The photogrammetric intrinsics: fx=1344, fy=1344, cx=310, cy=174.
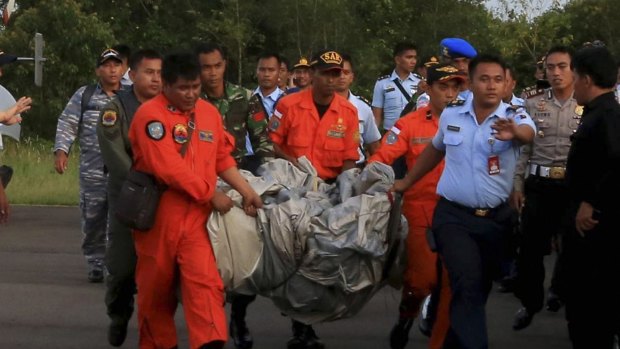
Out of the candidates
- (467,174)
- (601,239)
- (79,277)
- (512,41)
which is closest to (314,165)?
(467,174)

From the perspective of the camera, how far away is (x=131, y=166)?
7.77 metres

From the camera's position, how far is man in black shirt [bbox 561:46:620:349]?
721 cm

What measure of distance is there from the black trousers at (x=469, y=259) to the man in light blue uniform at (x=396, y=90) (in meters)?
5.42

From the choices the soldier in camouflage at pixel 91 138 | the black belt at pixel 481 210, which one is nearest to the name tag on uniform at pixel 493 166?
the black belt at pixel 481 210

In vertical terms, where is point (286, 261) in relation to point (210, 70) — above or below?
below

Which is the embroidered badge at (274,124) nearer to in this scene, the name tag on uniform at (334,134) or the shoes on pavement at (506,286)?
the name tag on uniform at (334,134)

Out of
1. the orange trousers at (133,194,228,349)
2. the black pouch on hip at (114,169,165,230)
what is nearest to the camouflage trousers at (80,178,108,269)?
the orange trousers at (133,194,228,349)

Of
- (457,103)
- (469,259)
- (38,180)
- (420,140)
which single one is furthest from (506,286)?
(38,180)

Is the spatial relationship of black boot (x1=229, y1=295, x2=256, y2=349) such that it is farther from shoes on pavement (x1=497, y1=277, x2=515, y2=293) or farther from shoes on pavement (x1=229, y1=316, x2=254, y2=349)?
shoes on pavement (x1=497, y1=277, x2=515, y2=293)

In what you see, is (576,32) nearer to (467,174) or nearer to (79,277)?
(79,277)

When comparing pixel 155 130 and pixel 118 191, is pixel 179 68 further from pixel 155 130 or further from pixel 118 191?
pixel 118 191

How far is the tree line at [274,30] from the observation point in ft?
116

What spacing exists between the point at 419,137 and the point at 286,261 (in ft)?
5.14

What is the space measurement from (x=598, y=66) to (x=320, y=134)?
2.31m
